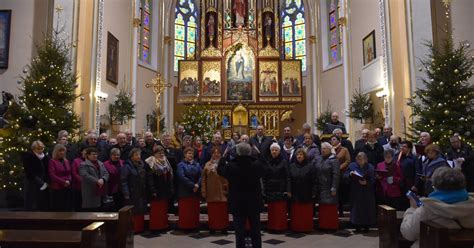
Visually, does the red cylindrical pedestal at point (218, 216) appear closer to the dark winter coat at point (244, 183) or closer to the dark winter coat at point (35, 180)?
the dark winter coat at point (244, 183)

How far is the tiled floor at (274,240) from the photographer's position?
509 cm

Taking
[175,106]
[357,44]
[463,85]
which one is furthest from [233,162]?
[175,106]

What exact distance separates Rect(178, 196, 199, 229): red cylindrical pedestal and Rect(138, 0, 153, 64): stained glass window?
12710mm

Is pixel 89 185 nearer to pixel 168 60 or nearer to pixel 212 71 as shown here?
pixel 212 71

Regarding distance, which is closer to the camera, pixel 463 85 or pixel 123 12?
pixel 463 85

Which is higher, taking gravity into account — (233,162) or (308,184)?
(233,162)

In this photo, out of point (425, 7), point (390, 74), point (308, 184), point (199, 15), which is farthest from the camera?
point (199, 15)

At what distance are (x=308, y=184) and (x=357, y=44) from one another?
33.6 ft

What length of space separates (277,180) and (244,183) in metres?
1.62

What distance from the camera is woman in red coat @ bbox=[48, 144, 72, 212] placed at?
5.26m

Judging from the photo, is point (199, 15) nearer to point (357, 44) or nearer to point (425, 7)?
point (357, 44)

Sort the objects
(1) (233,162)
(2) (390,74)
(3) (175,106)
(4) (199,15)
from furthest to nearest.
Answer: (4) (199,15)
(3) (175,106)
(2) (390,74)
(1) (233,162)

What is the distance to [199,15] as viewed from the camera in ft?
68.2

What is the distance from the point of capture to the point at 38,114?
7332mm
